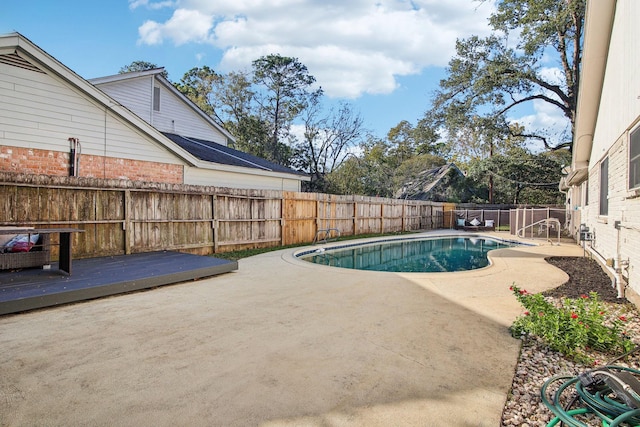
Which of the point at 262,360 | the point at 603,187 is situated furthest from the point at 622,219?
the point at 262,360

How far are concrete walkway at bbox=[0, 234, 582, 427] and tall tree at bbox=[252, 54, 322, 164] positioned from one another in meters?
23.0

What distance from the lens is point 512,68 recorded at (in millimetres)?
17484

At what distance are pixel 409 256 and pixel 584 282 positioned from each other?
5.78 meters

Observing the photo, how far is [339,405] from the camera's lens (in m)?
2.15

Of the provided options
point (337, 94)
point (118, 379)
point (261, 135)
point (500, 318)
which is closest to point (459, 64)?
point (337, 94)

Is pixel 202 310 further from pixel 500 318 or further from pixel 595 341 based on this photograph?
pixel 595 341

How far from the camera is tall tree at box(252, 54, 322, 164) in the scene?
1046 inches

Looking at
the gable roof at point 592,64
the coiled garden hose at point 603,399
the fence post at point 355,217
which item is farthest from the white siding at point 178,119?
the coiled garden hose at point 603,399

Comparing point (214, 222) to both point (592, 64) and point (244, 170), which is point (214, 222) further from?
point (592, 64)

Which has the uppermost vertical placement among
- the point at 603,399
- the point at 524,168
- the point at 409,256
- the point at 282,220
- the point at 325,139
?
the point at 325,139

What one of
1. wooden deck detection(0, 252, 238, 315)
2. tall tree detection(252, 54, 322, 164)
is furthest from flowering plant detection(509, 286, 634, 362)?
tall tree detection(252, 54, 322, 164)

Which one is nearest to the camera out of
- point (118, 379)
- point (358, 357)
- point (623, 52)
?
point (118, 379)

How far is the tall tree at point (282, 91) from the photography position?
2658 cm

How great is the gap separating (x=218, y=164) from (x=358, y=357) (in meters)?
9.60
